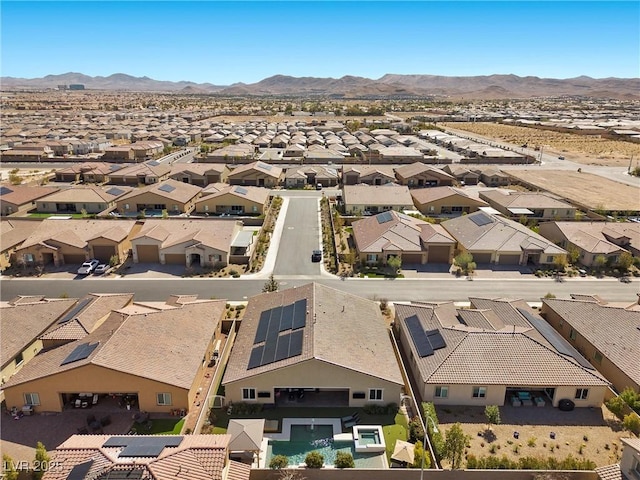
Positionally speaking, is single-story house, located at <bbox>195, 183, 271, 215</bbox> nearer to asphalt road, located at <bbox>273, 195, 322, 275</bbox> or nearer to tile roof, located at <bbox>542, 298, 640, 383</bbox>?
asphalt road, located at <bbox>273, 195, 322, 275</bbox>

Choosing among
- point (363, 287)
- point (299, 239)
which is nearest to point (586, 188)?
point (299, 239)

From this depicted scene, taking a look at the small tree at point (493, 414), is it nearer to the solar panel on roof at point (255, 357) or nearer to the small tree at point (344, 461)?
the small tree at point (344, 461)

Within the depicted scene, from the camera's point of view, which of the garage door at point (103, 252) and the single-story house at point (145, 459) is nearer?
the single-story house at point (145, 459)

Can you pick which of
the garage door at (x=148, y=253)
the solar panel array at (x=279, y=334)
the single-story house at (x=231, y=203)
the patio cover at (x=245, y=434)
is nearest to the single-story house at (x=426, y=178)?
the single-story house at (x=231, y=203)

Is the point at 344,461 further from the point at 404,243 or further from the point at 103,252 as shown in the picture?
the point at 103,252

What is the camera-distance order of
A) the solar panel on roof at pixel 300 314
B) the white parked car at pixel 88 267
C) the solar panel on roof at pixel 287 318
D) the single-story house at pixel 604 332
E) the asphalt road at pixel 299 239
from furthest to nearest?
the asphalt road at pixel 299 239 → the white parked car at pixel 88 267 → the solar panel on roof at pixel 287 318 → the solar panel on roof at pixel 300 314 → the single-story house at pixel 604 332

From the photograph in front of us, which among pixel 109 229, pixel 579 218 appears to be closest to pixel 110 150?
pixel 109 229
